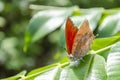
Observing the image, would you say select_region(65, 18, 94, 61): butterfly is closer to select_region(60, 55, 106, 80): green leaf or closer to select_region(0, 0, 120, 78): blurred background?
select_region(60, 55, 106, 80): green leaf

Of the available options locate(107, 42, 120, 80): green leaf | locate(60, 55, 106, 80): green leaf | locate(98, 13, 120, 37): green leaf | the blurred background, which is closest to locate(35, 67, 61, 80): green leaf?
locate(60, 55, 106, 80): green leaf

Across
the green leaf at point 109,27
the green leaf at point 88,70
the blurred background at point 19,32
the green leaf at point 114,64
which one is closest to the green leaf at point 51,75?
the green leaf at point 88,70

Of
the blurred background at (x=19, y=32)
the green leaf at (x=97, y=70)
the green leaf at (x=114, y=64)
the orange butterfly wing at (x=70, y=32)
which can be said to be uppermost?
the orange butterfly wing at (x=70, y=32)

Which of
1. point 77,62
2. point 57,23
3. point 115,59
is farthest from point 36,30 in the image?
point 115,59

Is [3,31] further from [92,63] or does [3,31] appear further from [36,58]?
[92,63]

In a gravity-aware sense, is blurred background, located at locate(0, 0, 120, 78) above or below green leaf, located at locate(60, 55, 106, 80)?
below

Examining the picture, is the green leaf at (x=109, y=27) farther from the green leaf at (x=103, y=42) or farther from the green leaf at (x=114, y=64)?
the green leaf at (x=114, y=64)

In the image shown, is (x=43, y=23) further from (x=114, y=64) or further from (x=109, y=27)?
(x=114, y=64)
